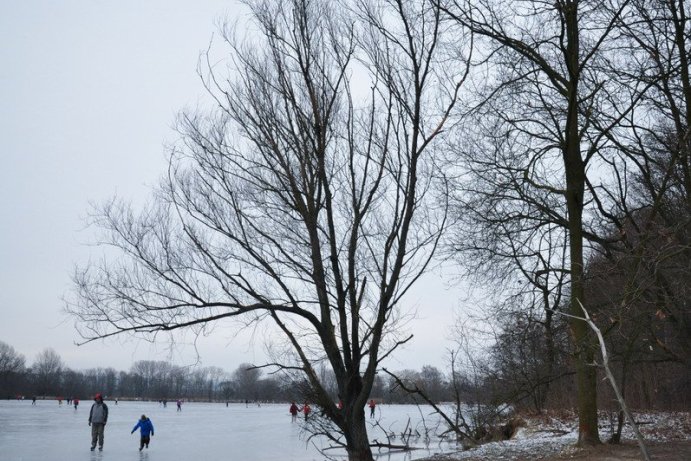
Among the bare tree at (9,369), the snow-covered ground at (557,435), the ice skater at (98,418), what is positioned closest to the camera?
the snow-covered ground at (557,435)

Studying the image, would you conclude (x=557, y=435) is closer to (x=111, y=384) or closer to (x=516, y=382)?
(x=516, y=382)

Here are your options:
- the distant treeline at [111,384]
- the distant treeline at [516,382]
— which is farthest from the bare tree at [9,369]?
the distant treeline at [516,382]

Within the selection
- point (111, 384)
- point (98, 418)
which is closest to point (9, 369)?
point (111, 384)

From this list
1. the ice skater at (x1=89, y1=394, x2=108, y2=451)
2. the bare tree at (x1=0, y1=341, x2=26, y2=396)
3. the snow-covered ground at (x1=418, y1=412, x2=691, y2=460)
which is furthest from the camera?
the bare tree at (x1=0, y1=341, x2=26, y2=396)

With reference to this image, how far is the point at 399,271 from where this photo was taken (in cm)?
1065

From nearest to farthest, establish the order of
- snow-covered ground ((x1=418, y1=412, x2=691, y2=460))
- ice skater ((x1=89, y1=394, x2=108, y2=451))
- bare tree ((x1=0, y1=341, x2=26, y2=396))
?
snow-covered ground ((x1=418, y1=412, x2=691, y2=460))
ice skater ((x1=89, y1=394, x2=108, y2=451))
bare tree ((x1=0, y1=341, x2=26, y2=396))

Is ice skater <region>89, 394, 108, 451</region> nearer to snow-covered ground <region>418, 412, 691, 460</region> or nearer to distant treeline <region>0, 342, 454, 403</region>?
snow-covered ground <region>418, 412, 691, 460</region>

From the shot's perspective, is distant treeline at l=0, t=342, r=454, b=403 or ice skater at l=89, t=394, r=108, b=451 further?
distant treeline at l=0, t=342, r=454, b=403

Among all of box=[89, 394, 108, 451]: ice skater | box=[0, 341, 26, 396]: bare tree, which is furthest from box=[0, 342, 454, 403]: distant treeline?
box=[89, 394, 108, 451]: ice skater

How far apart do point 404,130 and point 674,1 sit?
5.79 m

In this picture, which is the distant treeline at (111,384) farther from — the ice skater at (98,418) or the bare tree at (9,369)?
the ice skater at (98,418)

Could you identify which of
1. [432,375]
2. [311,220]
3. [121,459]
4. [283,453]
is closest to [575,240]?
[311,220]

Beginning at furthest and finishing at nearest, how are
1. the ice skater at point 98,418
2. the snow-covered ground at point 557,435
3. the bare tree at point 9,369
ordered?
the bare tree at point 9,369 → the ice skater at point 98,418 → the snow-covered ground at point 557,435

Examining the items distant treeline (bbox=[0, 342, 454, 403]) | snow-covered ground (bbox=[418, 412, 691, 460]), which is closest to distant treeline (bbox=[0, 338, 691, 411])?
snow-covered ground (bbox=[418, 412, 691, 460])
